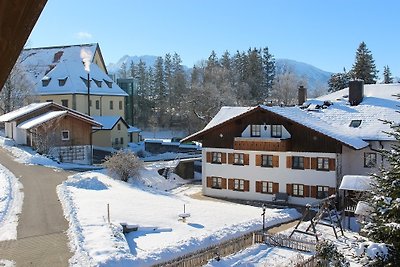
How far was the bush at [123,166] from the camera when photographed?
3045 cm

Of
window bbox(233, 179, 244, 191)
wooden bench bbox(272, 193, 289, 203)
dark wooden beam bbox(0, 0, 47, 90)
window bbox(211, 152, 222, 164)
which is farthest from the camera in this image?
window bbox(211, 152, 222, 164)

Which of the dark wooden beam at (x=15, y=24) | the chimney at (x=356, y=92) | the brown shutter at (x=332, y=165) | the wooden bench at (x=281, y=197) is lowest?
the wooden bench at (x=281, y=197)

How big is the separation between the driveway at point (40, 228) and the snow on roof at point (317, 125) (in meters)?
14.5

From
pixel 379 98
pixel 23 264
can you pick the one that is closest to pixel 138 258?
pixel 23 264

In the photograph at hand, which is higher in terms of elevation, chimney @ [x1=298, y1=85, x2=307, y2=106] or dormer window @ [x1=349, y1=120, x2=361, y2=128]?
chimney @ [x1=298, y1=85, x2=307, y2=106]

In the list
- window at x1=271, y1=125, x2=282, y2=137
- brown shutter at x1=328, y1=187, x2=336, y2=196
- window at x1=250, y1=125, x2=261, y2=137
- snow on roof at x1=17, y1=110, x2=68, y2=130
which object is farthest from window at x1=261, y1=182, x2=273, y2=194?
snow on roof at x1=17, y1=110, x2=68, y2=130

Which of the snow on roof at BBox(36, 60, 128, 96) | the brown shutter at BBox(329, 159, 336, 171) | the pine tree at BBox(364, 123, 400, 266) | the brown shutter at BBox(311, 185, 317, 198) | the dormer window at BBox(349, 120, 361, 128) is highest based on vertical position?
the snow on roof at BBox(36, 60, 128, 96)

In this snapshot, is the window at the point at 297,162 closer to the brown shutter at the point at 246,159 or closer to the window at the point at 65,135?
the brown shutter at the point at 246,159

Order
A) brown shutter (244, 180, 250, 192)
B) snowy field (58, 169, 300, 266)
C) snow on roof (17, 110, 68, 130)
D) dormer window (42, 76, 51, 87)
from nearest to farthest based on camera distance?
snowy field (58, 169, 300, 266), brown shutter (244, 180, 250, 192), snow on roof (17, 110, 68, 130), dormer window (42, 76, 51, 87)

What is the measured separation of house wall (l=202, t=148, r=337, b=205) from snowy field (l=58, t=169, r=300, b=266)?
3342mm

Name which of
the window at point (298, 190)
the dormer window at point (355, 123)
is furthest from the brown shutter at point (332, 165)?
the dormer window at point (355, 123)

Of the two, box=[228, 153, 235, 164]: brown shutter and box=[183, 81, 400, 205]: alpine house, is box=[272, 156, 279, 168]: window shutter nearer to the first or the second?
box=[183, 81, 400, 205]: alpine house

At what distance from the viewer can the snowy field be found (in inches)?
600

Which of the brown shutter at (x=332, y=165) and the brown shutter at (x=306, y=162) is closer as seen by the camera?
the brown shutter at (x=332, y=165)
